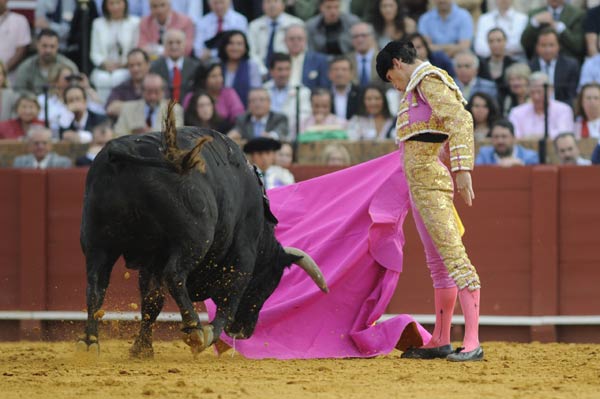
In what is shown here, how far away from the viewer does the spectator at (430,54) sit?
30.1 feet

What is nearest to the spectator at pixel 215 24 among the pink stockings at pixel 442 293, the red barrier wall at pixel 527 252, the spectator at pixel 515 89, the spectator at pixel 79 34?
the spectator at pixel 79 34

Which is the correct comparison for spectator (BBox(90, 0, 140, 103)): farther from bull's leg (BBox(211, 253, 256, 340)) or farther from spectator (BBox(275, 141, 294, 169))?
bull's leg (BBox(211, 253, 256, 340))

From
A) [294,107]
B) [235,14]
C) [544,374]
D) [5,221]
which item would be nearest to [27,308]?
[5,221]

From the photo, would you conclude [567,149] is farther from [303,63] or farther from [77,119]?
[77,119]

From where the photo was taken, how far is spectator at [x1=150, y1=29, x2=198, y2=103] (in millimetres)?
9508

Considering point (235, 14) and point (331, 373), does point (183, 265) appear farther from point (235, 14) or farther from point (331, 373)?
point (235, 14)

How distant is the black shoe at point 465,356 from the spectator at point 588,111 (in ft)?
11.3

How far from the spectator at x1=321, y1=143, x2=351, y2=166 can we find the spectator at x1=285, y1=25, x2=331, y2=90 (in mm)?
1055

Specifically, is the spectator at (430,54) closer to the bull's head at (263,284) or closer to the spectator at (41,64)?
the spectator at (41,64)

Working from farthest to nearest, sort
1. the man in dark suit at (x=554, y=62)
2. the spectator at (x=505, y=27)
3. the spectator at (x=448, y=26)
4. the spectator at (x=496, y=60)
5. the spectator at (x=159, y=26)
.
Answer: the spectator at (x=159, y=26) → the spectator at (x=448, y=26) → the spectator at (x=505, y=27) → the spectator at (x=496, y=60) → the man in dark suit at (x=554, y=62)

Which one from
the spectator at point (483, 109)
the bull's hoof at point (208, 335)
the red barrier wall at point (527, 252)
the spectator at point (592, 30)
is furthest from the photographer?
the spectator at point (592, 30)

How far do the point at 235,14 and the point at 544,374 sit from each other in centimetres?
564

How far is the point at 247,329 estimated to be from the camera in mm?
6020

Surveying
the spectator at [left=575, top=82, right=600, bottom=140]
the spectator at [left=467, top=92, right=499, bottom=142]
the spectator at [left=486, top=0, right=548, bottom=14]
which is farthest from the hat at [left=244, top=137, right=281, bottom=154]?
the spectator at [left=486, top=0, right=548, bottom=14]
